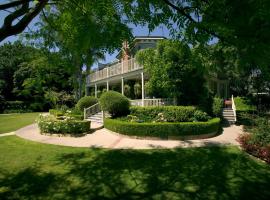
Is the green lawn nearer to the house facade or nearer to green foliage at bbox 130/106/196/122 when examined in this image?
the house facade

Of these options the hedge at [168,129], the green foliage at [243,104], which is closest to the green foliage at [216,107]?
the hedge at [168,129]

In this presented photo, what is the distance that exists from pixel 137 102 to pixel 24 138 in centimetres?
918

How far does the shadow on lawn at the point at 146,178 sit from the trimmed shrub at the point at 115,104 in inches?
320

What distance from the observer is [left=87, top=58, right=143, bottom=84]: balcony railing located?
22795 millimetres

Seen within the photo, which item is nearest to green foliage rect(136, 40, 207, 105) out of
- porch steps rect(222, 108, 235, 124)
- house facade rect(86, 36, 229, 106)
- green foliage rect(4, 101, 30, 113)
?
house facade rect(86, 36, 229, 106)

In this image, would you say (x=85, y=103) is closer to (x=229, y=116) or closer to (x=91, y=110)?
(x=91, y=110)

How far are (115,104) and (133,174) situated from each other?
10.8 meters

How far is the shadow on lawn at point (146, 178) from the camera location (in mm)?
6906

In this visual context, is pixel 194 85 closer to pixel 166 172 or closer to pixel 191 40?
pixel 166 172

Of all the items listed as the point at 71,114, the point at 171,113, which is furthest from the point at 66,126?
the point at 71,114

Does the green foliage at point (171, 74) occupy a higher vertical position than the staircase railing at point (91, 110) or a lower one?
higher

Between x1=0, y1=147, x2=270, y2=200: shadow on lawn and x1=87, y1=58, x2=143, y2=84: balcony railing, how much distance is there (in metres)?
12.0

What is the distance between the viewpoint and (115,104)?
18.9 m

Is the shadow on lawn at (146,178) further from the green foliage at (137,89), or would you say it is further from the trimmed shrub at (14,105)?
the trimmed shrub at (14,105)
